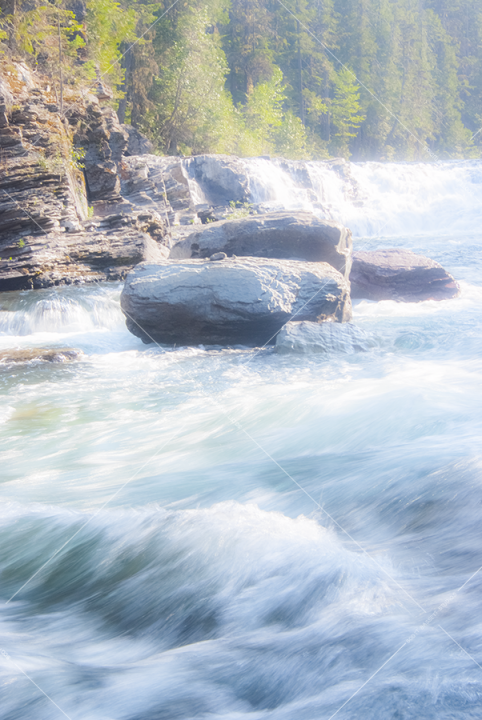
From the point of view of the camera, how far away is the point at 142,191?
603 inches

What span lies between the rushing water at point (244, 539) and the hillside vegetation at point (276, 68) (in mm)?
10817

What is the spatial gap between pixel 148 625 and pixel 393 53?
56.1 m

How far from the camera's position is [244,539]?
2.57 m

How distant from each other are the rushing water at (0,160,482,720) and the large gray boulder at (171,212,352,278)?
2.44 metres

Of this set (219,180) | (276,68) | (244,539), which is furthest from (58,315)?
(276,68)

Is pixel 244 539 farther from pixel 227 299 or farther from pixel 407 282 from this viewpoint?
pixel 407 282

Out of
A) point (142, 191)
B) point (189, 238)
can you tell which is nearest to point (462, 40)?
point (142, 191)

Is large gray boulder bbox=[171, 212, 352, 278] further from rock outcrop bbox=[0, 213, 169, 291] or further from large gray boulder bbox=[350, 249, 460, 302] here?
rock outcrop bbox=[0, 213, 169, 291]

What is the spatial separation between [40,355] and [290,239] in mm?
3977

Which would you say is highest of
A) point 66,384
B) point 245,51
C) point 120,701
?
point 245,51

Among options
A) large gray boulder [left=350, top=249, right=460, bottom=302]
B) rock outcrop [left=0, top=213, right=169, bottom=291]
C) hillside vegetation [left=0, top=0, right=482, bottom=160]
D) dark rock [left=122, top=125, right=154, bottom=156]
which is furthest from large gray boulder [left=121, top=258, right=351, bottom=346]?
dark rock [left=122, top=125, right=154, bottom=156]

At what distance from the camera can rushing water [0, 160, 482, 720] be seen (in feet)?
5.72

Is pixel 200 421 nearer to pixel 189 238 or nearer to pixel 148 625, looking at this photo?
pixel 148 625

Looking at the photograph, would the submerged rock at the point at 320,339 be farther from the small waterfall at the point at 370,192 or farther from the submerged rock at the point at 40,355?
the small waterfall at the point at 370,192
